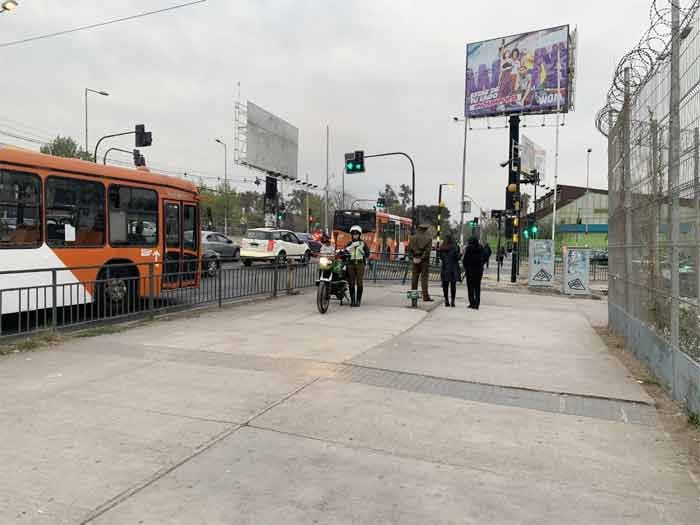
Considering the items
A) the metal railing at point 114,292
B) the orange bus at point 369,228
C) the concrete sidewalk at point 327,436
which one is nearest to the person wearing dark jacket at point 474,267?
the metal railing at point 114,292

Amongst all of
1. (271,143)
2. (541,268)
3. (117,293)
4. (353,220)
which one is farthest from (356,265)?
(271,143)

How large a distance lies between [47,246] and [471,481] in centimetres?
A: 830

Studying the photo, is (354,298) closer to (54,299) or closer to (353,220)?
(54,299)

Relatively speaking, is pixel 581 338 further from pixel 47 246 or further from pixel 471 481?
pixel 47 246

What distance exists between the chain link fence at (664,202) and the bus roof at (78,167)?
873cm

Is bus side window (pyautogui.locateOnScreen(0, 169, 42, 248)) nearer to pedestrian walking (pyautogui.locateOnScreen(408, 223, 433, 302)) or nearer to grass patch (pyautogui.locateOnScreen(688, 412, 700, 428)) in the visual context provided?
pedestrian walking (pyautogui.locateOnScreen(408, 223, 433, 302))

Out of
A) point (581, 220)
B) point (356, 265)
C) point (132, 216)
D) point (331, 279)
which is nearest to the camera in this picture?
point (132, 216)

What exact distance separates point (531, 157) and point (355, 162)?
18743 mm

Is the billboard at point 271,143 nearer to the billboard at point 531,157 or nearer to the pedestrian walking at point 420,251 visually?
the billboard at point 531,157

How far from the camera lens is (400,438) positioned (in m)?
4.34

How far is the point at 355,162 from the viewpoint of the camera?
2864cm

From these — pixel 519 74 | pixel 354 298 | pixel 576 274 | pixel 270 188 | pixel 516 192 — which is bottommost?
pixel 354 298

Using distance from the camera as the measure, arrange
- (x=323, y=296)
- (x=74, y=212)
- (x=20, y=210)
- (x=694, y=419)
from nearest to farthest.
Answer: (x=694, y=419) < (x=20, y=210) < (x=74, y=212) < (x=323, y=296)

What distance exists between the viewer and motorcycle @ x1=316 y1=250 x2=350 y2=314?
1110 cm
